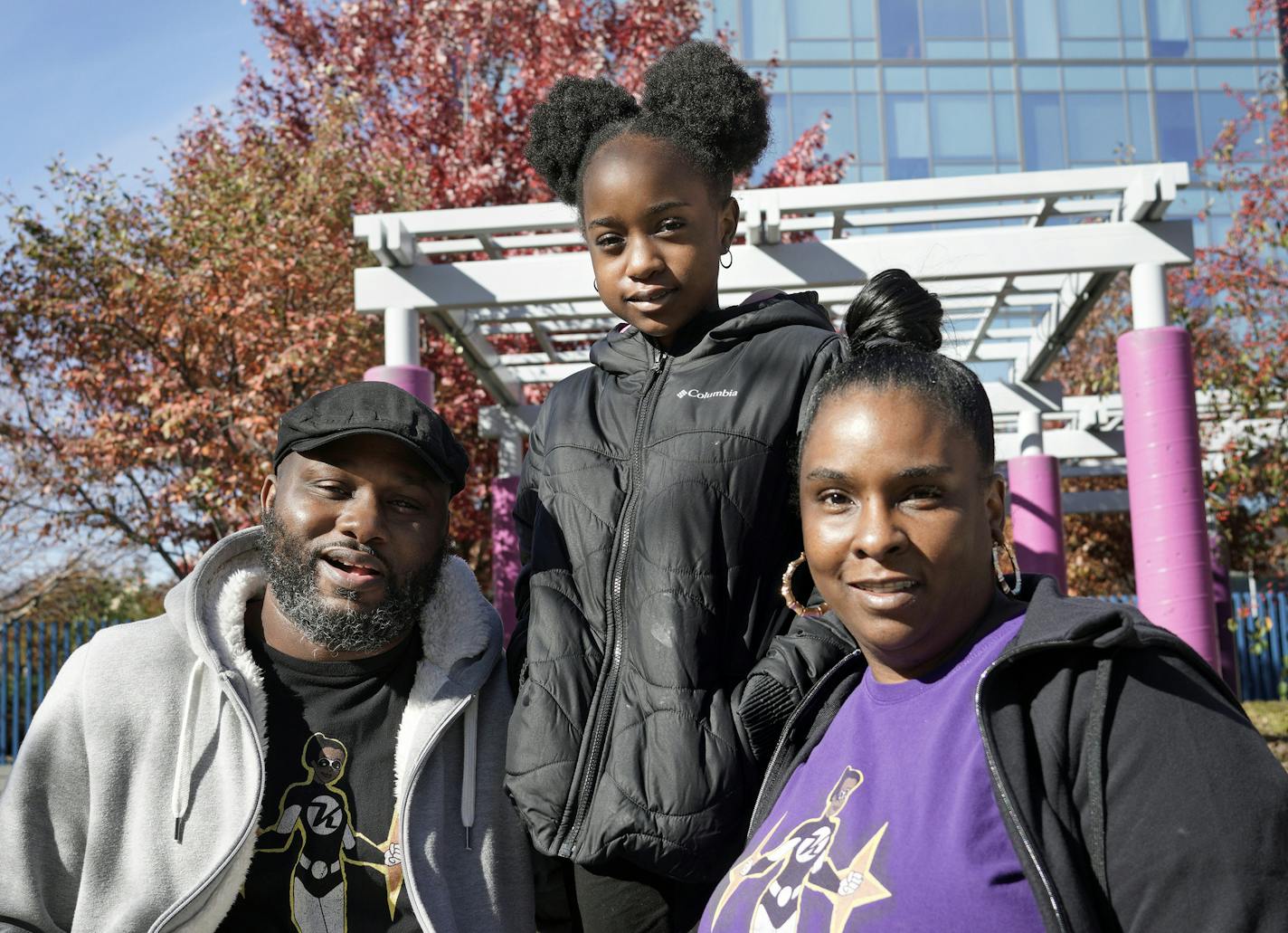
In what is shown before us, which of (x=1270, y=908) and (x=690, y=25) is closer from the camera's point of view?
(x=1270, y=908)

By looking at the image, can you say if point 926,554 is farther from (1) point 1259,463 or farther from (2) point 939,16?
(2) point 939,16

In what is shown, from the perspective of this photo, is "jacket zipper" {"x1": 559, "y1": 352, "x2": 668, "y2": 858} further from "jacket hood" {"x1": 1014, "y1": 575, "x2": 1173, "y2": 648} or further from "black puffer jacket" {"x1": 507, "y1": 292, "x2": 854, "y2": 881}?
"jacket hood" {"x1": 1014, "y1": 575, "x2": 1173, "y2": 648}

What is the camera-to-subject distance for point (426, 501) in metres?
2.64

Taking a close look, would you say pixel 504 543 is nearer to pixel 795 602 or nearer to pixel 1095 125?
pixel 795 602

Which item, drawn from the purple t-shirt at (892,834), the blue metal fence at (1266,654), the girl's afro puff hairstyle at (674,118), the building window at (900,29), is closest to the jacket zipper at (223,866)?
the purple t-shirt at (892,834)

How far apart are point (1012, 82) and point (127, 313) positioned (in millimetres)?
25688

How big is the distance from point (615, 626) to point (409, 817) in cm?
56

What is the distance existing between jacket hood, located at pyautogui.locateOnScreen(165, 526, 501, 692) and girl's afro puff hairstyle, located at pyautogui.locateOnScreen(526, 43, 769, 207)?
2.94 feet

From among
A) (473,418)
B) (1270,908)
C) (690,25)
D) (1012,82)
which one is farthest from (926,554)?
(1012,82)

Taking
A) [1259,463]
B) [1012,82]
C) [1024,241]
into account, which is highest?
[1012,82]

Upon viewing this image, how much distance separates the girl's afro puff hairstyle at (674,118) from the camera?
257 centimetres

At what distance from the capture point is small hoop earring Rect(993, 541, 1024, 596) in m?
1.85

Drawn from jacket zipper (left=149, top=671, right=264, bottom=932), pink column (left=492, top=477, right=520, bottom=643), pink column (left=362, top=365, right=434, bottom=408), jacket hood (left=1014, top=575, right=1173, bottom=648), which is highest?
pink column (left=362, top=365, right=434, bottom=408)

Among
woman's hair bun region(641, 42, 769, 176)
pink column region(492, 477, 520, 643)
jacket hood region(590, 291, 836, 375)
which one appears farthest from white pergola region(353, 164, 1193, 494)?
jacket hood region(590, 291, 836, 375)
